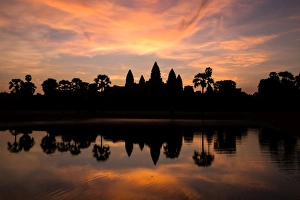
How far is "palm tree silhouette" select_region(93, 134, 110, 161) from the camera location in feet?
59.0

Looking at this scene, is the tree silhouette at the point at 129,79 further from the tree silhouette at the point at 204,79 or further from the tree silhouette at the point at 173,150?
the tree silhouette at the point at 173,150

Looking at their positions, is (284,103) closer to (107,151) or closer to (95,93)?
(95,93)

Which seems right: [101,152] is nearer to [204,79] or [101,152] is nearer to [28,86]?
[204,79]

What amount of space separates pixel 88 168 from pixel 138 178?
3.39 m

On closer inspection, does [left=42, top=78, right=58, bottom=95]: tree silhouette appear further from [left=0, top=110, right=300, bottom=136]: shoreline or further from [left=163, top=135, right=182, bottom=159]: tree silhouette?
[left=163, top=135, right=182, bottom=159]: tree silhouette

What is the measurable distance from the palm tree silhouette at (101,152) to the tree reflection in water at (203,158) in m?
5.65

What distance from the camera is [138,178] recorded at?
12.7m

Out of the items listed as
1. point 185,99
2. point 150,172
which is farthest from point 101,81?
point 150,172

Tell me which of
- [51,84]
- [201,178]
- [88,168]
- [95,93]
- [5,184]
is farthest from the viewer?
[51,84]

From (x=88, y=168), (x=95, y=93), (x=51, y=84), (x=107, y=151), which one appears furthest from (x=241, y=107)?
Answer: (x=51, y=84)

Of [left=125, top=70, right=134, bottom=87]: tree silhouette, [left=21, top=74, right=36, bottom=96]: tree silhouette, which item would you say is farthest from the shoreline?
[left=125, top=70, right=134, bottom=87]: tree silhouette

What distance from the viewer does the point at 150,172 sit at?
45.4ft

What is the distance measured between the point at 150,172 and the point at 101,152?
7.11 meters

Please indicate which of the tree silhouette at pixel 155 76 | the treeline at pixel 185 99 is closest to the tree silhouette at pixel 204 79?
the treeline at pixel 185 99
